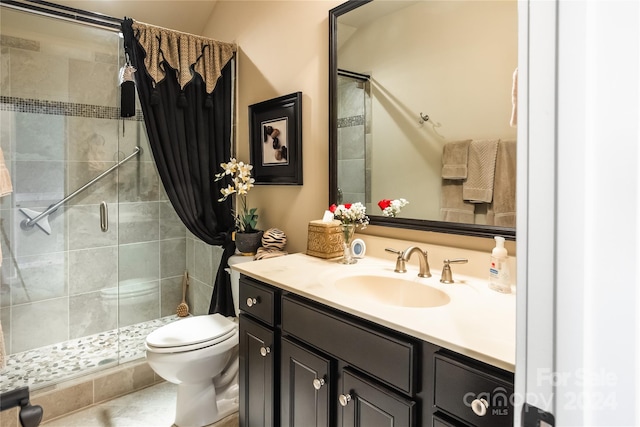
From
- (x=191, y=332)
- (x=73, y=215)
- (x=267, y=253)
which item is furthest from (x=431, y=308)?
(x=73, y=215)

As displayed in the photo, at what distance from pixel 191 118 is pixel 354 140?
1.14m

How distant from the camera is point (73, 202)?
267 cm

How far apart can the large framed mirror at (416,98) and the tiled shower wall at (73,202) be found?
4.94ft

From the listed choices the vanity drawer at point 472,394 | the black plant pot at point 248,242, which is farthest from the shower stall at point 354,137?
the vanity drawer at point 472,394

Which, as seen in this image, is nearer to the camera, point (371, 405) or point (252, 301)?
point (371, 405)

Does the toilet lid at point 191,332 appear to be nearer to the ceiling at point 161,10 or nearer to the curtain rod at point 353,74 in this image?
the curtain rod at point 353,74

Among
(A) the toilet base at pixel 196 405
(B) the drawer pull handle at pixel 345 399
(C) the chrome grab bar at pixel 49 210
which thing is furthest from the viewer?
(C) the chrome grab bar at pixel 49 210

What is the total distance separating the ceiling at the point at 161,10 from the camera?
8.52ft

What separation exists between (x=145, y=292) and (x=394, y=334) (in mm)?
2346

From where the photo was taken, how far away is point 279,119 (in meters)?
2.23

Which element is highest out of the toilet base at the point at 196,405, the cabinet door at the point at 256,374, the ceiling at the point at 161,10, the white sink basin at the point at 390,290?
the ceiling at the point at 161,10

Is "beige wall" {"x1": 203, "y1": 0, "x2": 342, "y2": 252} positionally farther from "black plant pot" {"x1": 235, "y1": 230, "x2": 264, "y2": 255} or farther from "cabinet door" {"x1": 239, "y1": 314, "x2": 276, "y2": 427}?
"cabinet door" {"x1": 239, "y1": 314, "x2": 276, "y2": 427}

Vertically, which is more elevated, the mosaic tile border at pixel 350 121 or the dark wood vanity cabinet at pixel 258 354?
the mosaic tile border at pixel 350 121

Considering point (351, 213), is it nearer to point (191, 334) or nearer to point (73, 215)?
point (191, 334)
